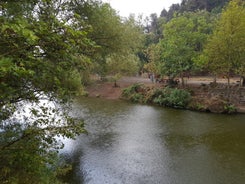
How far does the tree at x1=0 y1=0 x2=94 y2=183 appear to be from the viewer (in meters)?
4.05

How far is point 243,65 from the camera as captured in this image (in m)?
24.8

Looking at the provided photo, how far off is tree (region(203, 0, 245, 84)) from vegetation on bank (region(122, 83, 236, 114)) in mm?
3737

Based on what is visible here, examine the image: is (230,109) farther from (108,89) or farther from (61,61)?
(61,61)

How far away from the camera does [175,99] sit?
88.9 feet

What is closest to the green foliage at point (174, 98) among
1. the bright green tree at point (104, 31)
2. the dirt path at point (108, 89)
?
the dirt path at point (108, 89)

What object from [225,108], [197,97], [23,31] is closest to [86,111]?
[197,97]

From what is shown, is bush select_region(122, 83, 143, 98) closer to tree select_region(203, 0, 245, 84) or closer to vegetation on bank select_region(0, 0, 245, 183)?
vegetation on bank select_region(0, 0, 245, 183)

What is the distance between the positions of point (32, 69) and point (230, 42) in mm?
22915

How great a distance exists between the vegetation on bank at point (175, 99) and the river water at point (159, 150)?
4.97 ft

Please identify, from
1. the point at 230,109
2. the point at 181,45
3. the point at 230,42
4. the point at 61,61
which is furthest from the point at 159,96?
the point at 61,61

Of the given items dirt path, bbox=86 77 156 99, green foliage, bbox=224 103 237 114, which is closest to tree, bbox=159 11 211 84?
green foliage, bbox=224 103 237 114

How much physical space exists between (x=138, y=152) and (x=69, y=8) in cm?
876

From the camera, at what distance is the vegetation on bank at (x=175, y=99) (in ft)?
80.9

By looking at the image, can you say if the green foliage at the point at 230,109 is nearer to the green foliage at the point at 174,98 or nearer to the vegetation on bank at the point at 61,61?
the vegetation on bank at the point at 61,61
